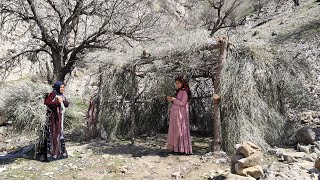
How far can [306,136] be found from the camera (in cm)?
711

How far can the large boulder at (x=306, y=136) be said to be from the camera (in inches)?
277

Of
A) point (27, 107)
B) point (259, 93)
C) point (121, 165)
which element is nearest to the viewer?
point (121, 165)

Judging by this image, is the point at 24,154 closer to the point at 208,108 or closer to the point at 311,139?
the point at 208,108

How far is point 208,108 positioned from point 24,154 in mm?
4345

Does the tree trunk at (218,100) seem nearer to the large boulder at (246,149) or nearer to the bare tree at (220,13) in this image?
the large boulder at (246,149)

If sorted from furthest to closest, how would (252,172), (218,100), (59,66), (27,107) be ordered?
(59,66), (27,107), (218,100), (252,172)

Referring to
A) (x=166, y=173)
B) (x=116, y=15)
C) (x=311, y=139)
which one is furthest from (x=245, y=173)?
(x=116, y=15)

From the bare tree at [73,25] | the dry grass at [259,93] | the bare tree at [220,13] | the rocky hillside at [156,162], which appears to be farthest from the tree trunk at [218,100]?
the bare tree at [220,13]

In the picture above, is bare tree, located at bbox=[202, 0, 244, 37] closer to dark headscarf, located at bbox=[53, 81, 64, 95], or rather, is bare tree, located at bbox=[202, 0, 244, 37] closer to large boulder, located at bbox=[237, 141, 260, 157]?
dark headscarf, located at bbox=[53, 81, 64, 95]

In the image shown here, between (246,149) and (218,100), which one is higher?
(218,100)

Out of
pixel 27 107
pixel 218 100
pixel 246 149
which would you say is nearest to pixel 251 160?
pixel 246 149

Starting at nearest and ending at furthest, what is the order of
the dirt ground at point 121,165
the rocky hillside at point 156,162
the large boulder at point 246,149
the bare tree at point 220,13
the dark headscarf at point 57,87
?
the large boulder at point 246,149 < the rocky hillside at point 156,162 < the dirt ground at point 121,165 < the dark headscarf at point 57,87 < the bare tree at point 220,13

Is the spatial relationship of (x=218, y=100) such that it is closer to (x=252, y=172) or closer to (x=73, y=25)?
(x=252, y=172)

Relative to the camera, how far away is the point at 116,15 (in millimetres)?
10438
